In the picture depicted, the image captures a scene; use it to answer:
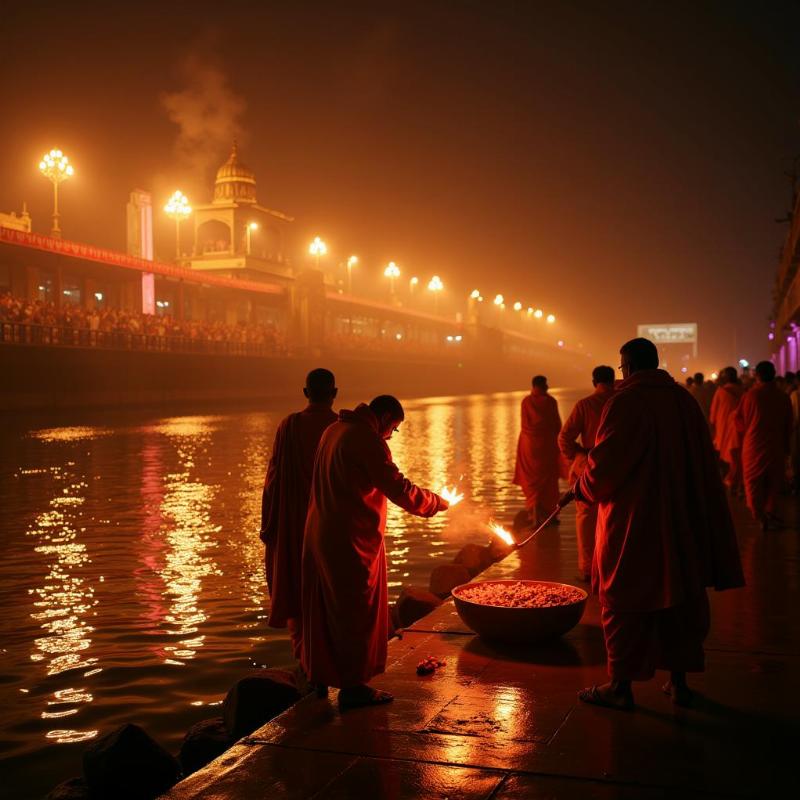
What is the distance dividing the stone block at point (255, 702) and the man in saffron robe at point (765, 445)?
6692mm

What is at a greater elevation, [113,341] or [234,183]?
[234,183]

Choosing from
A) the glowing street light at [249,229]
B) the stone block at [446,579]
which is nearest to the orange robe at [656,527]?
the stone block at [446,579]

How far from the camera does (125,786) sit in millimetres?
3879

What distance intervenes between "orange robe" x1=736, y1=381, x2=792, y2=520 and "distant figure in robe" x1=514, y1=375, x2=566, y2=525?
7.05 ft

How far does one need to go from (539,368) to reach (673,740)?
360 feet

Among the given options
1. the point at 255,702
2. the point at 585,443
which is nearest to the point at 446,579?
the point at 585,443

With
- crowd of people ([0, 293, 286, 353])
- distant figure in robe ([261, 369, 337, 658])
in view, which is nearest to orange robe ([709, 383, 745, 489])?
distant figure in robe ([261, 369, 337, 658])

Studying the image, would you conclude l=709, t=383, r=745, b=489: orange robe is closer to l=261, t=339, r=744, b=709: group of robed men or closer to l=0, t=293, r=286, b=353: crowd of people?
l=261, t=339, r=744, b=709: group of robed men

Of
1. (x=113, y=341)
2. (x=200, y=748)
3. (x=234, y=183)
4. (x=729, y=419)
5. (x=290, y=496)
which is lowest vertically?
(x=200, y=748)

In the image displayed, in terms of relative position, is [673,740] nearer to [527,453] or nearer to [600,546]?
[600,546]

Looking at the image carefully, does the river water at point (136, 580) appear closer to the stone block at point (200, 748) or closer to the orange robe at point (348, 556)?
the stone block at point (200, 748)

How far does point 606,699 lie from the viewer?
14.1 ft

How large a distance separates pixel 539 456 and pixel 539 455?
0.01m

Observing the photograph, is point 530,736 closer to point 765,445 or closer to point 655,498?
point 655,498
